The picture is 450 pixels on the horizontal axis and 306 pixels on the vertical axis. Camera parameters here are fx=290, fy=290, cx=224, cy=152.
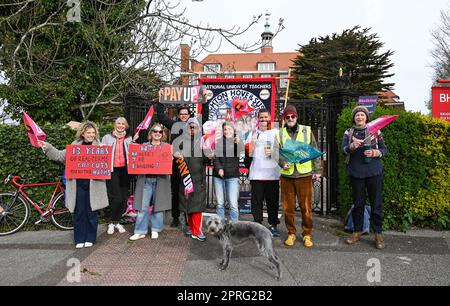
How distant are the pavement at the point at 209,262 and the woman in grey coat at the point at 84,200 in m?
0.22

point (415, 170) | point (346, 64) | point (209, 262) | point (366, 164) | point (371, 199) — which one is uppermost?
point (346, 64)

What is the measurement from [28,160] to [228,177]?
161 inches

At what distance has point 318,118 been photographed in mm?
6734

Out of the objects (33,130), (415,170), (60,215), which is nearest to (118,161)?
(33,130)

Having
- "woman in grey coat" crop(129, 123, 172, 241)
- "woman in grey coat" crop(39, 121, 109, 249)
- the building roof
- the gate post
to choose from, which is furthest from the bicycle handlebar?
the building roof

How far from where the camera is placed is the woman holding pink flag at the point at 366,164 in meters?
4.49

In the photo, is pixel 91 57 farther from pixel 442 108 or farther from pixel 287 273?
pixel 442 108

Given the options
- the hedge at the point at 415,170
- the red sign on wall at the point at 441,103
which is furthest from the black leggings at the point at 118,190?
the red sign on wall at the point at 441,103

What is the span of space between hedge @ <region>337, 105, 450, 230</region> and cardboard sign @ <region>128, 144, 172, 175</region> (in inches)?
156

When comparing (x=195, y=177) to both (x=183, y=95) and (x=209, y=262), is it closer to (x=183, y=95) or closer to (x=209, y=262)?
(x=209, y=262)

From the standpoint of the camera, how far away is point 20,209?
5625mm

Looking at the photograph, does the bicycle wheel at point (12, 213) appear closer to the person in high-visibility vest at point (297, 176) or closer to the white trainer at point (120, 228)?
the white trainer at point (120, 228)

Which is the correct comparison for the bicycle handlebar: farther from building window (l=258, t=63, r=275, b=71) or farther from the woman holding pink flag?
building window (l=258, t=63, r=275, b=71)
